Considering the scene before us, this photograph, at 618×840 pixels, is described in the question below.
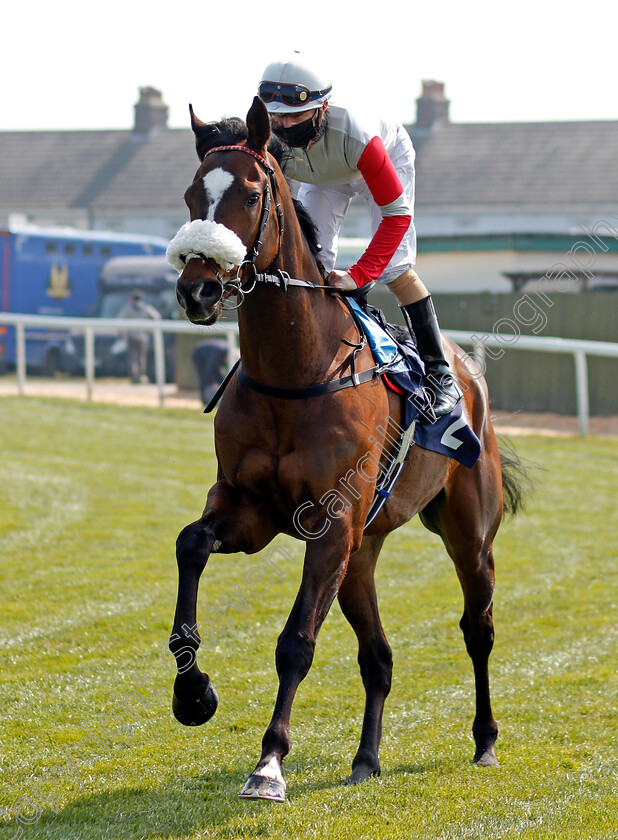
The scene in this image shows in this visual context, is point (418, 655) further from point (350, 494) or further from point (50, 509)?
point (50, 509)

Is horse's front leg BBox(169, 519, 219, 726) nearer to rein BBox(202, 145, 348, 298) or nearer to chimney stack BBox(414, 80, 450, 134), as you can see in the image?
rein BBox(202, 145, 348, 298)

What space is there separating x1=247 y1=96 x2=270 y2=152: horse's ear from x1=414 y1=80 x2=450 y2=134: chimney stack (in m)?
38.4

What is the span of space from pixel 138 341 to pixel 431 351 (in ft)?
53.1

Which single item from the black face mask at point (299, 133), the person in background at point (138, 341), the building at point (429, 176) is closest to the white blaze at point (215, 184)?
the black face mask at point (299, 133)

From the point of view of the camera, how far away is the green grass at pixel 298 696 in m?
3.44

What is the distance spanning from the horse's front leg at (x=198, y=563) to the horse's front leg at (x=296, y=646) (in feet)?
0.77

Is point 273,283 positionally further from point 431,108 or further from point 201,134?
point 431,108

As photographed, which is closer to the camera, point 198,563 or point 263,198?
point 263,198

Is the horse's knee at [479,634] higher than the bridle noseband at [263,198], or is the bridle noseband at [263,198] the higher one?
the bridle noseband at [263,198]

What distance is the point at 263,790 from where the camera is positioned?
315 cm

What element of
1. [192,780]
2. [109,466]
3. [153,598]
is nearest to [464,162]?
[109,466]

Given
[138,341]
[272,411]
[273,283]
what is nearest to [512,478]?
[272,411]

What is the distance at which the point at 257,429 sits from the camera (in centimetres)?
354

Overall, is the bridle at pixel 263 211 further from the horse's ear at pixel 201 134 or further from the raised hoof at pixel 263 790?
the raised hoof at pixel 263 790
